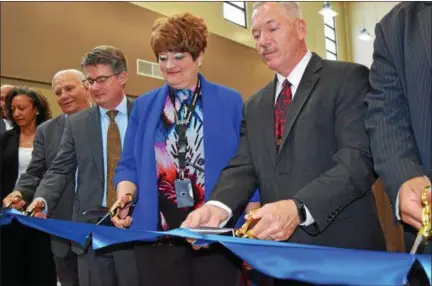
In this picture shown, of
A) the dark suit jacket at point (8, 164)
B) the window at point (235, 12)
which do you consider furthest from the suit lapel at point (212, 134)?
the window at point (235, 12)

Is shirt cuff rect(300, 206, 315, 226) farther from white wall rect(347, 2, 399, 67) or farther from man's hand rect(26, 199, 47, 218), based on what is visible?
white wall rect(347, 2, 399, 67)

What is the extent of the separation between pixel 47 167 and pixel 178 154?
51.7 inches

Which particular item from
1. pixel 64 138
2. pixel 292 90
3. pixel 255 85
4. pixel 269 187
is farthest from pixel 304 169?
pixel 255 85

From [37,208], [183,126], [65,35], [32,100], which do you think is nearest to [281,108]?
[183,126]

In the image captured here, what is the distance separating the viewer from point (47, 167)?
3.01 metres

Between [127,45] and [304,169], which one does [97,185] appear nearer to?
[304,169]

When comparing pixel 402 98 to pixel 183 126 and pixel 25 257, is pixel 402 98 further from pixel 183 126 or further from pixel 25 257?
pixel 25 257

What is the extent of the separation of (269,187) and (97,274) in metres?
1.15

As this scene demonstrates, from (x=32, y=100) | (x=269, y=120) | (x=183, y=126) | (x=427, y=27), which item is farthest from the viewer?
(x=32, y=100)

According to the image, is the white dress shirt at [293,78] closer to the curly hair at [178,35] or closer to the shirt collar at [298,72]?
the shirt collar at [298,72]

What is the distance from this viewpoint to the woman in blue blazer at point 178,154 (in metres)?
1.92

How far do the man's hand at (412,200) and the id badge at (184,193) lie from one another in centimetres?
93

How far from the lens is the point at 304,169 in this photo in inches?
63.3

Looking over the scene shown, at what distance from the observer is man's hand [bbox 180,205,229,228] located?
5.22 ft
